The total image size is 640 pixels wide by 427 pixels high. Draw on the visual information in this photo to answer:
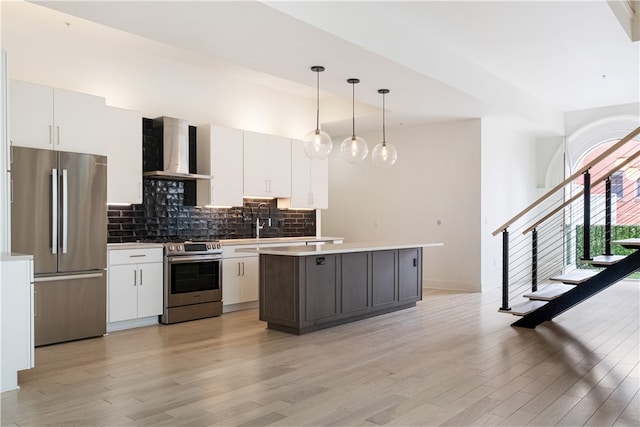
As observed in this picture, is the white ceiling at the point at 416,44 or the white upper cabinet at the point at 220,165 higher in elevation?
the white ceiling at the point at 416,44

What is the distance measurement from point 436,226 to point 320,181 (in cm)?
210

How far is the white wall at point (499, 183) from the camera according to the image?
813 centimetres

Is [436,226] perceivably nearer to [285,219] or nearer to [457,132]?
[457,132]

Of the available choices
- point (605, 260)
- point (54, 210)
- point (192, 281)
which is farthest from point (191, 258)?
point (605, 260)

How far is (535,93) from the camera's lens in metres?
8.24

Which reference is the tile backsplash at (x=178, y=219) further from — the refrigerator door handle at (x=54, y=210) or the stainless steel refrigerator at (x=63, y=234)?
the refrigerator door handle at (x=54, y=210)

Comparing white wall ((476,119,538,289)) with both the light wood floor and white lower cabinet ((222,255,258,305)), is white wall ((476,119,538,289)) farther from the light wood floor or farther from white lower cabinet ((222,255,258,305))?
white lower cabinet ((222,255,258,305))

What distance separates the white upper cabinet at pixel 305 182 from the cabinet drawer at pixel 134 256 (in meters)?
2.61

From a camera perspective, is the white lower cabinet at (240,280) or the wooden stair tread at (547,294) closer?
the wooden stair tread at (547,294)

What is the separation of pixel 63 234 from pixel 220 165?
234cm

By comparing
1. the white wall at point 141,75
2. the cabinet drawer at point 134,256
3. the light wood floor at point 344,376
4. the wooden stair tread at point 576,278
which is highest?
the white wall at point 141,75

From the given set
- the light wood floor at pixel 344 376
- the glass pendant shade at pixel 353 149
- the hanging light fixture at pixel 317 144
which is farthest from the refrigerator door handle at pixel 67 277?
the glass pendant shade at pixel 353 149

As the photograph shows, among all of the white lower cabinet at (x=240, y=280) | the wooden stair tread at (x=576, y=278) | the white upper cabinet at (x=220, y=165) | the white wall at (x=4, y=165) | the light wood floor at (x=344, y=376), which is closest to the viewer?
the light wood floor at (x=344, y=376)

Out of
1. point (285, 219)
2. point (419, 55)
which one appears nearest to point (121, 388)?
point (419, 55)
